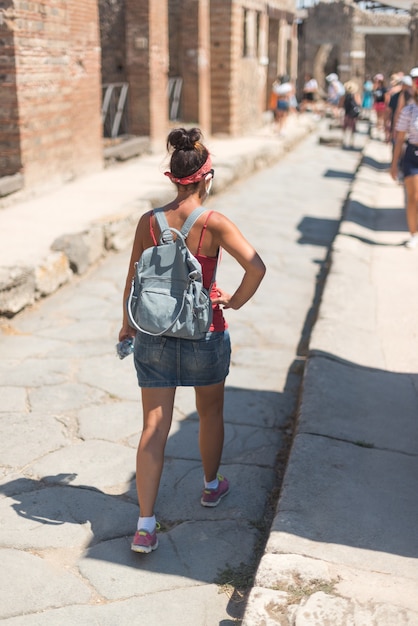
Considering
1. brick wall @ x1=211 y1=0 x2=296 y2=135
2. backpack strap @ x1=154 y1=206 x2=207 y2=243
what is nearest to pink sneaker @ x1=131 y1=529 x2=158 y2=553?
backpack strap @ x1=154 y1=206 x2=207 y2=243

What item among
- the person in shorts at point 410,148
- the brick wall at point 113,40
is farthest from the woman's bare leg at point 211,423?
the brick wall at point 113,40

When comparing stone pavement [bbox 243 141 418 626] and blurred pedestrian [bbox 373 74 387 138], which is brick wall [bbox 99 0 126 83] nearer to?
stone pavement [bbox 243 141 418 626]

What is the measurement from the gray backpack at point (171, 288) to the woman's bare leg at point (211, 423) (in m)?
0.34

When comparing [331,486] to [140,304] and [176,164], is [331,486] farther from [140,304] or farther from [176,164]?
[176,164]

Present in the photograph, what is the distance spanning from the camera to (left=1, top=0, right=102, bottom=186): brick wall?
8.66 meters

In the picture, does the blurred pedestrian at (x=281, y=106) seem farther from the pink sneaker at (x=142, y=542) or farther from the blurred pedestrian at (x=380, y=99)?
the pink sneaker at (x=142, y=542)

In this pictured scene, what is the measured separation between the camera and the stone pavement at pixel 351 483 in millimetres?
2385

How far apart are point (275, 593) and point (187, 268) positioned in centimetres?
106

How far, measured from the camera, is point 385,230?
30.1 ft

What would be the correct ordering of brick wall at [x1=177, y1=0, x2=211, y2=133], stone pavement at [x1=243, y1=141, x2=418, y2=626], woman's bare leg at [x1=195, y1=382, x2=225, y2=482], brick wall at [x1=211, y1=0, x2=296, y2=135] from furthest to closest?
1. brick wall at [x1=211, y1=0, x2=296, y2=135]
2. brick wall at [x1=177, y1=0, x2=211, y2=133]
3. woman's bare leg at [x1=195, y1=382, x2=225, y2=482]
4. stone pavement at [x1=243, y1=141, x2=418, y2=626]

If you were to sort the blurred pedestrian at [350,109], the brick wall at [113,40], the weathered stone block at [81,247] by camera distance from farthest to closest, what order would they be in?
1. the blurred pedestrian at [350,109]
2. the brick wall at [113,40]
3. the weathered stone block at [81,247]

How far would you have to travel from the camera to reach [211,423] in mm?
3090

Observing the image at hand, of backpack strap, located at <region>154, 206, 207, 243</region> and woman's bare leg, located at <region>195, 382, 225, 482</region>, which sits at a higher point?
backpack strap, located at <region>154, 206, 207, 243</region>

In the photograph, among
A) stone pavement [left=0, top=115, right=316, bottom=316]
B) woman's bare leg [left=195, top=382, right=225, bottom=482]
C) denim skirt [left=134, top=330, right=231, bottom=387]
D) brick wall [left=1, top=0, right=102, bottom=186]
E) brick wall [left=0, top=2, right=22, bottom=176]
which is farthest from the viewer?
brick wall [left=1, top=0, right=102, bottom=186]
